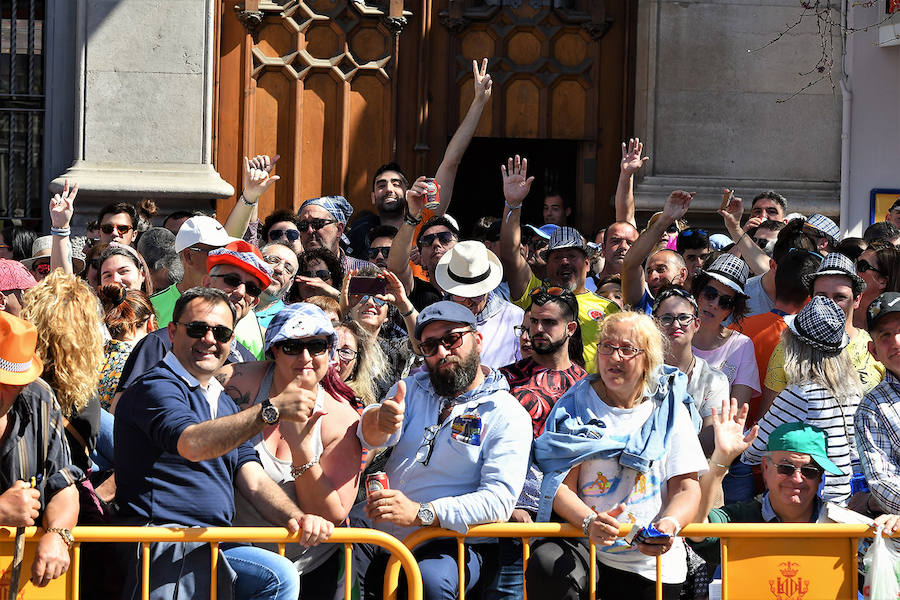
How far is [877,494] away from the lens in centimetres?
567

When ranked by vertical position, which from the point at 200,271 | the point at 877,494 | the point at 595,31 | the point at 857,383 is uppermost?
the point at 595,31

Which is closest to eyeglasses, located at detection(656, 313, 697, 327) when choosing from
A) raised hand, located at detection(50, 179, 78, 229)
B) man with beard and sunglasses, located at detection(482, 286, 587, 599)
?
man with beard and sunglasses, located at detection(482, 286, 587, 599)

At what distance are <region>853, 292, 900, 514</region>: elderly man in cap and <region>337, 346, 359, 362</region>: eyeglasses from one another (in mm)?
2461

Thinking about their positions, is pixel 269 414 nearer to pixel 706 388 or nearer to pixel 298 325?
pixel 298 325

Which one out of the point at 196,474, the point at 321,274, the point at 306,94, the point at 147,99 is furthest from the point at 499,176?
the point at 196,474

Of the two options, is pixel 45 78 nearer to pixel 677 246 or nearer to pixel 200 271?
pixel 200 271

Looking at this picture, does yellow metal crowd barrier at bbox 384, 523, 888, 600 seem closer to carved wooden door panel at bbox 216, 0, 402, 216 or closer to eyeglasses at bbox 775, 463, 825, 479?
eyeglasses at bbox 775, 463, 825, 479

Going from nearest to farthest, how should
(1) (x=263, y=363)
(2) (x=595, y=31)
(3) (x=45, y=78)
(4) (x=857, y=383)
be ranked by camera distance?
(1) (x=263, y=363) < (4) (x=857, y=383) < (3) (x=45, y=78) < (2) (x=595, y=31)

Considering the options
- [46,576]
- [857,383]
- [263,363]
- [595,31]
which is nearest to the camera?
[46,576]

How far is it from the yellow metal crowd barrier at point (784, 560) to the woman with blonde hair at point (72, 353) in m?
1.46

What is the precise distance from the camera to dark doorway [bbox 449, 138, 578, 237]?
468 inches

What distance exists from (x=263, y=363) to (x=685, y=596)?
2198 millimetres

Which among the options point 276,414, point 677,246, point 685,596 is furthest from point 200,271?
point 677,246

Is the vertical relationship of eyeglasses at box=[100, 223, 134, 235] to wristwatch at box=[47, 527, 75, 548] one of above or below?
above
